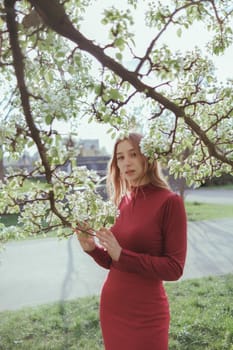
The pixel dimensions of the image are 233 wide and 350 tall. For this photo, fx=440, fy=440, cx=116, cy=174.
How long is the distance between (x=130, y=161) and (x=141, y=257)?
1.17 ft

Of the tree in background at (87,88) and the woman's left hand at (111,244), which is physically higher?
the tree in background at (87,88)

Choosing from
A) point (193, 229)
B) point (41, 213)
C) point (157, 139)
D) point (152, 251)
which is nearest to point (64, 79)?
point (157, 139)

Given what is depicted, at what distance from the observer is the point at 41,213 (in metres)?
1.30

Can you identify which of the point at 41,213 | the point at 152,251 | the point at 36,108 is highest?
the point at 36,108

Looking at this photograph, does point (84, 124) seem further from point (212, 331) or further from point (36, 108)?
point (212, 331)

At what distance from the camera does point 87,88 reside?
0.95 m

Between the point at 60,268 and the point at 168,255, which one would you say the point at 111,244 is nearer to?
the point at 168,255

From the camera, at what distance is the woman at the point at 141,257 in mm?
1485

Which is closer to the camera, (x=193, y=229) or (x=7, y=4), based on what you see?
(x=7, y=4)

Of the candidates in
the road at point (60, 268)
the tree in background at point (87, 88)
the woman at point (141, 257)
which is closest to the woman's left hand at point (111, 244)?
the woman at point (141, 257)

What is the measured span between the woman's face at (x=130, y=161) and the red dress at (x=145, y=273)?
89mm

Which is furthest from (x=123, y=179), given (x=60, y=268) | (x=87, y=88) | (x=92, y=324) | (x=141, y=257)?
(x=60, y=268)

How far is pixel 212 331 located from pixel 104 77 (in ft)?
8.22

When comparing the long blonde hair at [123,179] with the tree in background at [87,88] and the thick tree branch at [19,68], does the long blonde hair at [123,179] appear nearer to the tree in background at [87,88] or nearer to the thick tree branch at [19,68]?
the tree in background at [87,88]
